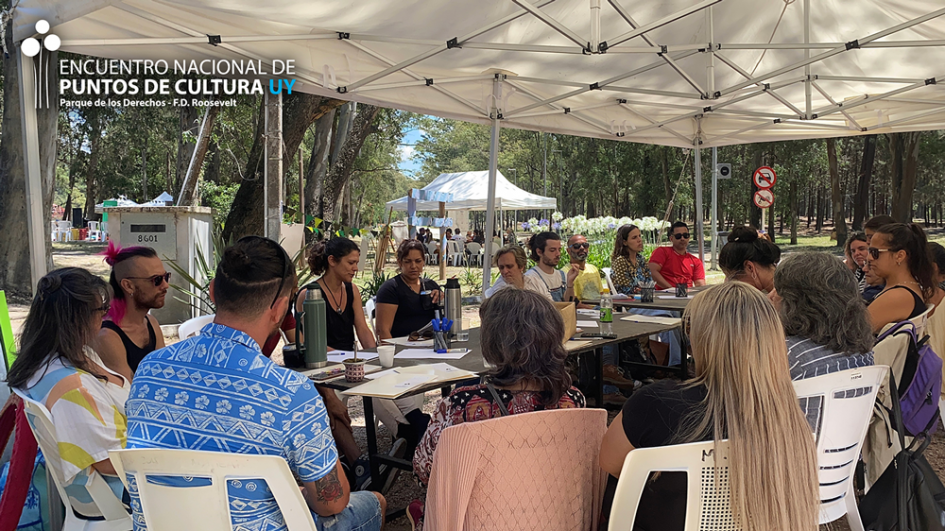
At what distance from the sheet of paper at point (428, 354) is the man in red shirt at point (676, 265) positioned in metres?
3.91

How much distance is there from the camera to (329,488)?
1.78 m

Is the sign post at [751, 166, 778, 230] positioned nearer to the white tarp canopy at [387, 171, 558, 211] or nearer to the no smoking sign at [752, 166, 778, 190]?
the no smoking sign at [752, 166, 778, 190]

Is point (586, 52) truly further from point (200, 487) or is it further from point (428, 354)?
point (200, 487)

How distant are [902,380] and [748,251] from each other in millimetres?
1758

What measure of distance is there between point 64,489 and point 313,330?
135cm

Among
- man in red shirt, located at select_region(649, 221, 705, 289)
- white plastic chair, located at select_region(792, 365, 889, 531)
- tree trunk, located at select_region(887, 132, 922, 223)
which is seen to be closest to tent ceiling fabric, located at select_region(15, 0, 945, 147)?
man in red shirt, located at select_region(649, 221, 705, 289)

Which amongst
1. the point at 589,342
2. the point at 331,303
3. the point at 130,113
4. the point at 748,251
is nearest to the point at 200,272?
the point at 331,303

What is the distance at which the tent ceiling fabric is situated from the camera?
4.71 m

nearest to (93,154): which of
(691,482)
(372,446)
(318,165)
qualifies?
(318,165)

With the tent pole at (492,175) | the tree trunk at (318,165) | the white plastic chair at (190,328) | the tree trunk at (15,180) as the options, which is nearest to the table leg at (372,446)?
the white plastic chair at (190,328)

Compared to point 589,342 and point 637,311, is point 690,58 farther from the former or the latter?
point 589,342

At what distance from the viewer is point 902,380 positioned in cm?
290

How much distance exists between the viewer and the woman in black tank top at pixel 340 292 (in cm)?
425

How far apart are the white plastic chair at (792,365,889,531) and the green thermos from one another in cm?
208
